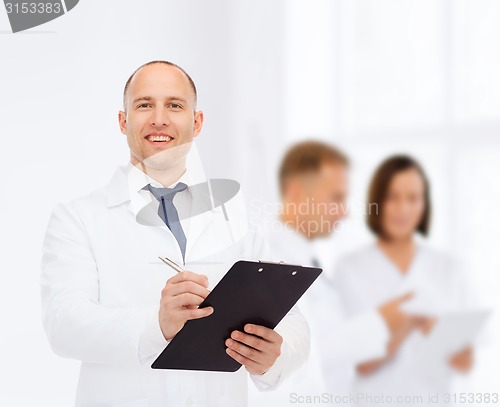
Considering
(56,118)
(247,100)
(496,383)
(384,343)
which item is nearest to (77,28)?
(56,118)

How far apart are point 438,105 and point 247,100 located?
511 mm

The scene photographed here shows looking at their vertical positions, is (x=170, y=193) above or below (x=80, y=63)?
below

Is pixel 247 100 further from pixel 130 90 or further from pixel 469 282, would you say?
pixel 469 282

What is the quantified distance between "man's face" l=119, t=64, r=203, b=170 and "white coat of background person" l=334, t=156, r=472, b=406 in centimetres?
73

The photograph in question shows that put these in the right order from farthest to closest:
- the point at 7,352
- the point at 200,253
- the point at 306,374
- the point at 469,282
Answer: the point at 469,282
the point at 306,374
the point at 7,352
the point at 200,253

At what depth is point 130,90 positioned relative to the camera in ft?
4.42

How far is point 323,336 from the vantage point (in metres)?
1.82

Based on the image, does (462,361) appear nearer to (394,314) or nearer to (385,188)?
(394,314)

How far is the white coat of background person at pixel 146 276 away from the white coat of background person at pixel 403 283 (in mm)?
603

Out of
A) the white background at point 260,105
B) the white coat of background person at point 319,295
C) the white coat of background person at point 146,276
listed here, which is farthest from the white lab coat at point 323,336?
the white coat of background person at point 146,276

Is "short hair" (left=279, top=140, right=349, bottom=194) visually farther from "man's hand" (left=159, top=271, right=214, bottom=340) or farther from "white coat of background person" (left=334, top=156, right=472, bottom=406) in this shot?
"man's hand" (left=159, top=271, right=214, bottom=340)

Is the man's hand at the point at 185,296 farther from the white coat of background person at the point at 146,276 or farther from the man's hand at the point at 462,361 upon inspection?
the man's hand at the point at 462,361

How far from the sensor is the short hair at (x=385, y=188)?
1913 mm

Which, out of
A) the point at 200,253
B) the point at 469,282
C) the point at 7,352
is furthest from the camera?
the point at 469,282
